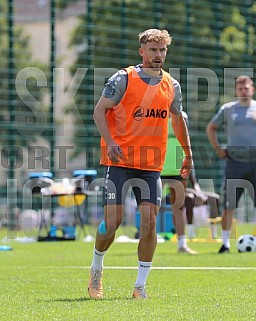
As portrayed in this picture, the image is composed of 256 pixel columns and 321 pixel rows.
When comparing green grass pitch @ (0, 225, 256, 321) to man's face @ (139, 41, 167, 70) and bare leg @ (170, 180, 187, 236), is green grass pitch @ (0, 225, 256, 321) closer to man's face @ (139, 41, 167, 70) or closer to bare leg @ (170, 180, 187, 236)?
bare leg @ (170, 180, 187, 236)

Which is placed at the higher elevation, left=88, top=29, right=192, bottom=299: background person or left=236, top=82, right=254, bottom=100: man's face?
left=236, top=82, right=254, bottom=100: man's face

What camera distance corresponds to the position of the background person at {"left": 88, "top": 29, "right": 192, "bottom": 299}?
22.7 feet

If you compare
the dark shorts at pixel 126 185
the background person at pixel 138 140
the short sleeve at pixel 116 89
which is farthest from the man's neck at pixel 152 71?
the dark shorts at pixel 126 185

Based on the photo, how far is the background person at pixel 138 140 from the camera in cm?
693

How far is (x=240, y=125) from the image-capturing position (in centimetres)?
1216

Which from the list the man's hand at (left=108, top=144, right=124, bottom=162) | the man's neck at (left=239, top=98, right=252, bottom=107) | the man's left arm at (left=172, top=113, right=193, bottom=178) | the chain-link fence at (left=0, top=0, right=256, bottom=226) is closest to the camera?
the man's hand at (left=108, top=144, right=124, bottom=162)

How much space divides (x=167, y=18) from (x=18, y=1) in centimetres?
368

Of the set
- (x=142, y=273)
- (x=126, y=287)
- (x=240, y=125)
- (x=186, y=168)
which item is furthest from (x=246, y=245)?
(x=142, y=273)

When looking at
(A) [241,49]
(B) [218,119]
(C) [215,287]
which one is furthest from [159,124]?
(A) [241,49]

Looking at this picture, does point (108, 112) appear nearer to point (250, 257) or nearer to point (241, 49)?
point (250, 257)

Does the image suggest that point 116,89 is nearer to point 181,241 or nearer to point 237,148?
point 181,241

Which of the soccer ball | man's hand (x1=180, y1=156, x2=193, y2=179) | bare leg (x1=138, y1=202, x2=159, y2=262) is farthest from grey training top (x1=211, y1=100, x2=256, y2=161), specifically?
bare leg (x1=138, y1=202, x2=159, y2=262)

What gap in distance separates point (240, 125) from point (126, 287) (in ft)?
15.9

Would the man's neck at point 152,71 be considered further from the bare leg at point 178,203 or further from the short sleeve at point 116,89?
the bare leg at point 178,203
